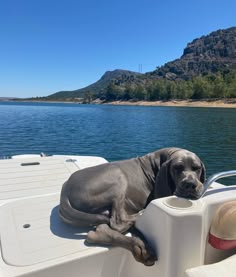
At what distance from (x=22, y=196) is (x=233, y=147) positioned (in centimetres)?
1821

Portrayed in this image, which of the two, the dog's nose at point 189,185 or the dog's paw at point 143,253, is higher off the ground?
the dog's nose at point 189,185

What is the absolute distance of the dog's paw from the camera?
2095mm

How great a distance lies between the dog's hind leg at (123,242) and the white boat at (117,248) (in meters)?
0.06

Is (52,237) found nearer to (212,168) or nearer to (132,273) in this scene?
(132,273)

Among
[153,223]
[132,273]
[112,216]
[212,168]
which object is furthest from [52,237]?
[212,168]

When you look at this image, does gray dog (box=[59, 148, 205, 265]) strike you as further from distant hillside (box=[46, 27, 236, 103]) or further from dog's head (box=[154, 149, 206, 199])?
distant hillside (box=[46, 27, 236, 103])

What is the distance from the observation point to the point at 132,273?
2375 millimetres

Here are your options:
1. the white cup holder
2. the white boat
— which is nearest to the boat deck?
the white boat

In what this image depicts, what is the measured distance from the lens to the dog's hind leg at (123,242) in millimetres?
2117

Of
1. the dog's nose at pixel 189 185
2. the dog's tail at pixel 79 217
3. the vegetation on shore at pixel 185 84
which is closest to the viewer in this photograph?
the dog's nose at pixel 189 185

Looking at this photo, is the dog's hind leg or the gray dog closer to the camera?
the dog's hind leg

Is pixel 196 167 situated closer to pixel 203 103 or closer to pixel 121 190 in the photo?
pixel 121 190

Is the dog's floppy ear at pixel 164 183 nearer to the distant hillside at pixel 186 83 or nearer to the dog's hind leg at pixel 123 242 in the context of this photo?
the dog's hind leg at pixel 123 242

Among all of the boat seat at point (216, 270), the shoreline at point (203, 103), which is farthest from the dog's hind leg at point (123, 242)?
the shoreline at point (203, 103)
